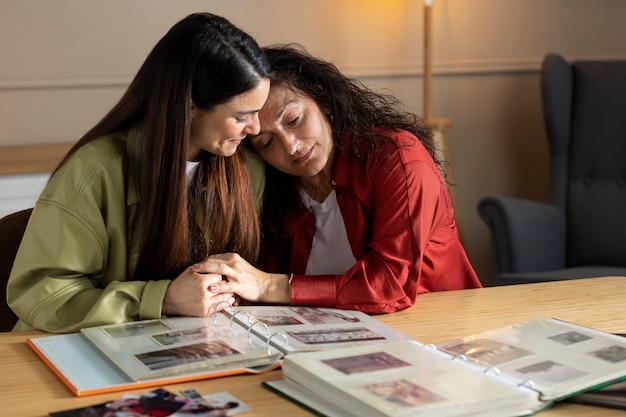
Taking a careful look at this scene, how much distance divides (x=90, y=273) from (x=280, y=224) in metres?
0.49

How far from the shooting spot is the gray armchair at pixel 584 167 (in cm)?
356

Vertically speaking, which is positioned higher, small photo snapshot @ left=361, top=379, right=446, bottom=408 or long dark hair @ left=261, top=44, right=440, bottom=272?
long dark hair @ left=261, top=44, right=440, bottom=272

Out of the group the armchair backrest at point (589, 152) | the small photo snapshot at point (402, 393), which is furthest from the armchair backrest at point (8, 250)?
the armchair backrest at point (589, 152)

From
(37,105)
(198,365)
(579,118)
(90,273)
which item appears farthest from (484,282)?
(198,365)

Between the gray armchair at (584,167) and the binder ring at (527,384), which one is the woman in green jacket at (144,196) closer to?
the binder ring at (527,384)

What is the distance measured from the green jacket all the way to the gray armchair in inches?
78.6

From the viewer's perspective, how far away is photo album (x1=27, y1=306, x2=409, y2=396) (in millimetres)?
1383

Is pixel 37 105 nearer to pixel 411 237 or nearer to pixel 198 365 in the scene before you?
pixel 411 237

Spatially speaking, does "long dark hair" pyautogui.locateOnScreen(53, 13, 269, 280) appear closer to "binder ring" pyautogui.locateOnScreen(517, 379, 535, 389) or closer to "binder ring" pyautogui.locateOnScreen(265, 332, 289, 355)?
"binder ring" pyautogui.locateOnScreen(265, 332, 289, 355)

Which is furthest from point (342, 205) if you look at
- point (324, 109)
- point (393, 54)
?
point (393, 54)

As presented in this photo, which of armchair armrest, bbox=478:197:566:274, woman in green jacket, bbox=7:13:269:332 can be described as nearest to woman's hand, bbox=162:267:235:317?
woman in green jacket, bbox=7:13:269:332

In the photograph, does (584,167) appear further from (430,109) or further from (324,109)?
(324,109)

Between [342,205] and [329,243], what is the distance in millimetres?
91

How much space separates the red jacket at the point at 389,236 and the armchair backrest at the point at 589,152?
160 centimetres
